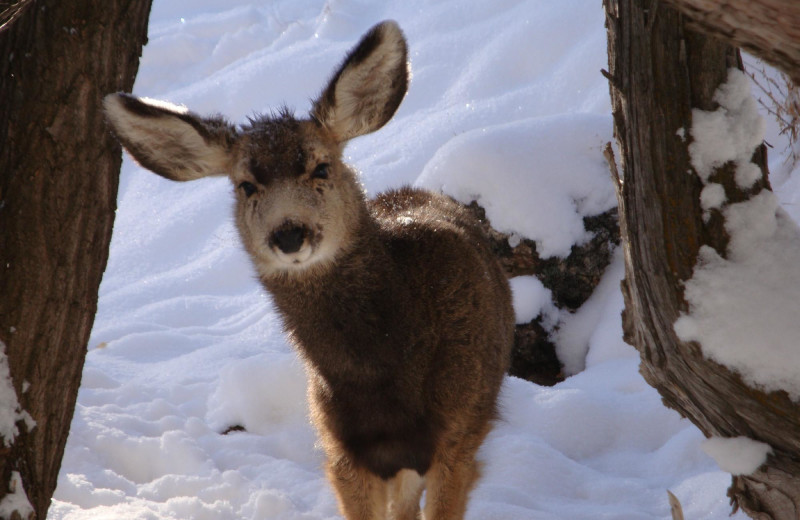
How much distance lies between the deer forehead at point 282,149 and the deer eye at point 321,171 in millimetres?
22

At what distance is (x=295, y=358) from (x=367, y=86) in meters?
2.68

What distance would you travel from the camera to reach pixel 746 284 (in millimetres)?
2887

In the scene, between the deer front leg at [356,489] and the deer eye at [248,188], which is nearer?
the deer eye at [248,188]

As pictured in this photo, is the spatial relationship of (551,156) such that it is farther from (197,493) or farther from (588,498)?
(197,493)

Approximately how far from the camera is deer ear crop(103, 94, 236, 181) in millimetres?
3414

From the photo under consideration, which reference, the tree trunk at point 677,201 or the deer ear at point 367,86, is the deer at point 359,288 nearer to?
the deer ear at point 367,86

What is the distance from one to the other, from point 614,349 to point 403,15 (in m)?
8.46

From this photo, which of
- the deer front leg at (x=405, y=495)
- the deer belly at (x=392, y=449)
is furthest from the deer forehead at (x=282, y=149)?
the deer front leg at (x=405, y=495)

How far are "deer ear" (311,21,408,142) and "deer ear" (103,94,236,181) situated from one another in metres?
0.52

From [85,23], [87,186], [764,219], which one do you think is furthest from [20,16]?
[764,219]

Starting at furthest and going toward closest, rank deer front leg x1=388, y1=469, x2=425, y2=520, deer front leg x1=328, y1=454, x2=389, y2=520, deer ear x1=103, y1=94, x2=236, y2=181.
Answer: deer front leg x1=388, y1=469, x2=425, y2=520
deer front leg x1=328, y1=454, x2=389, y2=520
deer ear x1=103, y1=94, x2=236, y2=181

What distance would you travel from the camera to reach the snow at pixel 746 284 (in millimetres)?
2830

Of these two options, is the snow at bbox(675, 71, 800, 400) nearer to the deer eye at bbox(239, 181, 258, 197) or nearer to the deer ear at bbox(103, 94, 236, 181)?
the deer eye at bbox(239, 181, 258, 197)

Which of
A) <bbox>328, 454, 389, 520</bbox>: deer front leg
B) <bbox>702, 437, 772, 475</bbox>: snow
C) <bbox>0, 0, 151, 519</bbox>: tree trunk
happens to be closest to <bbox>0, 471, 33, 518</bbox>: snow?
<bbox>0, 0, 151, 519</bbox>: tree trunk
